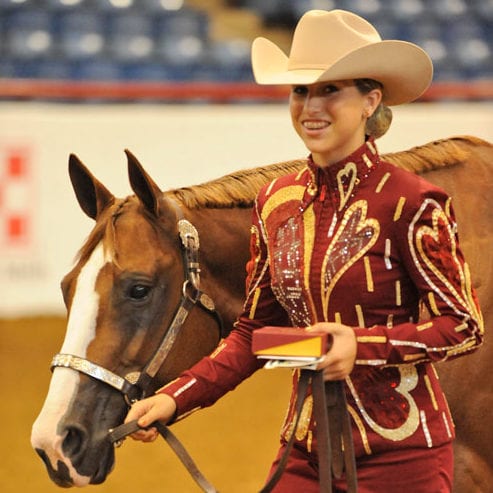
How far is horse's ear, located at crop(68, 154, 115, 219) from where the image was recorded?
2701mm

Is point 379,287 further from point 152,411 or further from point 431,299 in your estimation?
point 152,411

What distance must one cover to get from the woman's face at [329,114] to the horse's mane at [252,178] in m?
0.78

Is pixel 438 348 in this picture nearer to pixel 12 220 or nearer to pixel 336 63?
pixel 336 63

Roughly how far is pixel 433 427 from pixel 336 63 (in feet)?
2.35

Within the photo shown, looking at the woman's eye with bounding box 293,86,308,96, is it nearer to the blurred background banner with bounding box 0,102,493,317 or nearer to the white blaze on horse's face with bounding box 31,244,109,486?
the white blaze on horse's face with bounding box 31,244,109,486

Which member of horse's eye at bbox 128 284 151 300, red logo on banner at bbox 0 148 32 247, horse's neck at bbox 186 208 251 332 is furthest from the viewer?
red logo on banner at bbox 0 148 32 247

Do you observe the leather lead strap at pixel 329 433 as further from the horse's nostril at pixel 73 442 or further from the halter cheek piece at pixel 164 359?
the horse's nostril at pixel 73 442

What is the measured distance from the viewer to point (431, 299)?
1975 mm

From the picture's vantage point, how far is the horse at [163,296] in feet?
7.81

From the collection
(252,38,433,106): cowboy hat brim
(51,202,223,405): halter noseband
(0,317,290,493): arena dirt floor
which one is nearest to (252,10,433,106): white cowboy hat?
(252,38,433,106): cowboy hat brim

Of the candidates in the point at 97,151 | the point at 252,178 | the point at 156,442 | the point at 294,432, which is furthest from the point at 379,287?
the point at 97,151

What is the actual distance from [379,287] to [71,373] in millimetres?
762

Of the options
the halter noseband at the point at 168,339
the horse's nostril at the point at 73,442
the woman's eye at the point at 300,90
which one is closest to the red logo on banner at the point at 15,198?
the halter noseband at the point at 168,339

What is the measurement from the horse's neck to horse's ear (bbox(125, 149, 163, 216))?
0.50 ft
